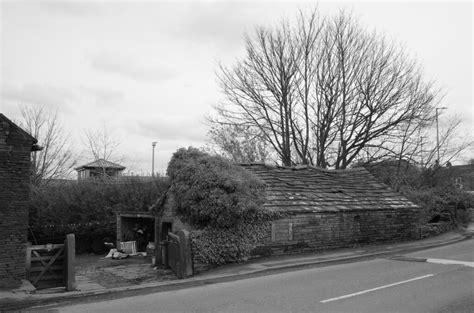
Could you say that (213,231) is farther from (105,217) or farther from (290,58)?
(290,58)

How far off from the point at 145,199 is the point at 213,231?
36.4 ft

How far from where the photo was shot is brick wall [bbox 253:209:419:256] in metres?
14.7

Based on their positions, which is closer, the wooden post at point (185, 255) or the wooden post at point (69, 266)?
the wooden post at point (69, 266)

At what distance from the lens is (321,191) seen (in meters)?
18.0

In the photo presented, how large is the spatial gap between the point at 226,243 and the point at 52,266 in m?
4.94

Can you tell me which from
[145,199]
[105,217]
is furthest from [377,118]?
[105,217]

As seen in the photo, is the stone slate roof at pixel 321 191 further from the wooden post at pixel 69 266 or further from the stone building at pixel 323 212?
the wooden post at pixel 69 266

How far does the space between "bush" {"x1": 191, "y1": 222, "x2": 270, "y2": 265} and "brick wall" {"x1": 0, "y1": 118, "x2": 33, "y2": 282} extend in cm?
459

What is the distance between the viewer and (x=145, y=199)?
23672mm

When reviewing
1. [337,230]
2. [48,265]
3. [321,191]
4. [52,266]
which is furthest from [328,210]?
[48,265]

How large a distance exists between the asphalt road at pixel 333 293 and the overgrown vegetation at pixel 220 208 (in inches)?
73.4

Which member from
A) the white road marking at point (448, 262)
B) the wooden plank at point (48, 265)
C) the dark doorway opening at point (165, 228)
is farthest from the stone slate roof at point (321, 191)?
the wooden plank at point (48, 265)

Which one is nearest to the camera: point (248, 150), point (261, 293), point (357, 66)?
point (261, 293)

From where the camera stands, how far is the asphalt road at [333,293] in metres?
8.09
